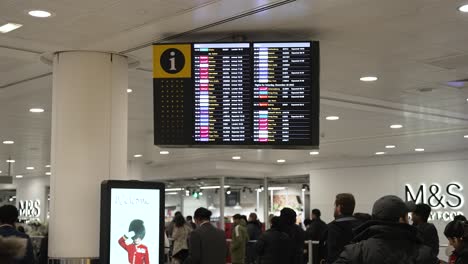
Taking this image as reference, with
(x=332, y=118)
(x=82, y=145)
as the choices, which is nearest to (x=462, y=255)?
(x=82, y=145)

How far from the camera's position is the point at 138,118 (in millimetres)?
12141

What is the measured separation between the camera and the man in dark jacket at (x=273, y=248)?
8594mm

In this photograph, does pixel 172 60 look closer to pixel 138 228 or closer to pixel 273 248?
pixel 138 228

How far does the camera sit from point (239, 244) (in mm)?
14555

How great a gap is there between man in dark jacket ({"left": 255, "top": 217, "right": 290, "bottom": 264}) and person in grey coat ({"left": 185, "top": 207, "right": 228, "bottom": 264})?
0.56m

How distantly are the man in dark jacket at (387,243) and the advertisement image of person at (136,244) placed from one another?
3287mm

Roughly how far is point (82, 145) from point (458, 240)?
3.69 meters

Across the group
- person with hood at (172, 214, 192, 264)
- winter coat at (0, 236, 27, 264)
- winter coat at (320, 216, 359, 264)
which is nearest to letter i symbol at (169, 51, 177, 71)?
winter coat at (320, 216, 359, 264)

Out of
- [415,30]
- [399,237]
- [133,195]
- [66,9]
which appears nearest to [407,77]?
[415,30]

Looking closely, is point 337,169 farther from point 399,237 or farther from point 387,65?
point 399,237

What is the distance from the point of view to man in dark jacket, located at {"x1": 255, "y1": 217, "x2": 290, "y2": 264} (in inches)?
338

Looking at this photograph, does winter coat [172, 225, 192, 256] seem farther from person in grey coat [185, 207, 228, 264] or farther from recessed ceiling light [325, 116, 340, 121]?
person in grey coat [185, 207, 228, 264]

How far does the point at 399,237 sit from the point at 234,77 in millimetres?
3044

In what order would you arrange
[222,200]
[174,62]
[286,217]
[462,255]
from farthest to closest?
[222,200]
[286,217]
[174,62]
[462,255]
